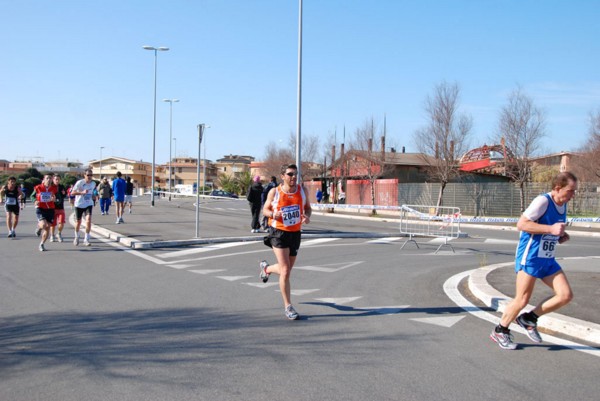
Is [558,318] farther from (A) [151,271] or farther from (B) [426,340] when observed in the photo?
(A) [151,271]

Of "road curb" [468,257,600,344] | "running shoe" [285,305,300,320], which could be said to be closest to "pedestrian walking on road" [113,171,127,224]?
"running shoe" [285,305,300,320]

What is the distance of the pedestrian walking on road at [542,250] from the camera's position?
5199 mm

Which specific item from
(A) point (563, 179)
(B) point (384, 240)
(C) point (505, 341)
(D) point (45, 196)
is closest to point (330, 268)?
(C) point (505, 341)

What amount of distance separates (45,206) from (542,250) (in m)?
11.2

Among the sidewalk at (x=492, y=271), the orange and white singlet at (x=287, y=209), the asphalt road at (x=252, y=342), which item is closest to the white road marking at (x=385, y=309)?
the asphalt road at (x=252, y=342)

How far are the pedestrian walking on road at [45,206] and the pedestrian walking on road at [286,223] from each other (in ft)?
26.2

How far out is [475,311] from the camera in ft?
23.0

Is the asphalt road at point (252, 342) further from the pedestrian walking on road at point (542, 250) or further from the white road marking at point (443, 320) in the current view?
the pedestrian walking on road at point (542, 250)

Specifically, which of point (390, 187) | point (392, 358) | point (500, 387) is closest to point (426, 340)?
point (392, 358)

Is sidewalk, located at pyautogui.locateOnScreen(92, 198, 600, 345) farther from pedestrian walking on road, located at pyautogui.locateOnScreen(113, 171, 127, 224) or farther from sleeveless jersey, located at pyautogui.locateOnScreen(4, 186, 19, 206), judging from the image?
sleeveless jersey, located at pyautogui.locateOnScreen(4, 186, 19, 206)

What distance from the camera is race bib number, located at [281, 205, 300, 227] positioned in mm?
6566

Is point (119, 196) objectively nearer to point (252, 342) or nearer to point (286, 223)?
point (286, 223)

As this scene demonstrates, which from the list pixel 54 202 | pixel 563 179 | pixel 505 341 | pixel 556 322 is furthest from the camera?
pixel 54 202

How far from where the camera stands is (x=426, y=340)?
568 centimetres
